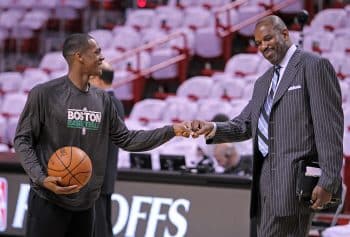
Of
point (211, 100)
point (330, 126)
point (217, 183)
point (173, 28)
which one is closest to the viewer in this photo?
point (330, 126)

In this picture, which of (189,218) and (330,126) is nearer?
(330,126)

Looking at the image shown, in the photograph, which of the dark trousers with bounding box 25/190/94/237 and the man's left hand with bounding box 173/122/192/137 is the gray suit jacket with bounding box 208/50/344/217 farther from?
the dark trousers with bounding box 25/190/94/237

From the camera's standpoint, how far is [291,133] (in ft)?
16.2

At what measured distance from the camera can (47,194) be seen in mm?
5461

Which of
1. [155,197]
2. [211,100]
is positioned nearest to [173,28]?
[211,100]

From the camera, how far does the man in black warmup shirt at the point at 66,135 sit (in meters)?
5.44

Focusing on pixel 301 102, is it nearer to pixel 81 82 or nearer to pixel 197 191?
pixel 81 82

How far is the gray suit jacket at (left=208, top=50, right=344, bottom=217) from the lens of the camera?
4.79 m

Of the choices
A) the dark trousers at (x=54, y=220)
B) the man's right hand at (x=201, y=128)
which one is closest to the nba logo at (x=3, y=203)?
the dark trousers at (x=54, y=220)

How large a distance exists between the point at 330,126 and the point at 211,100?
7.07 meters

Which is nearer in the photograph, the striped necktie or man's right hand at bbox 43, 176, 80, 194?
the striped necktie

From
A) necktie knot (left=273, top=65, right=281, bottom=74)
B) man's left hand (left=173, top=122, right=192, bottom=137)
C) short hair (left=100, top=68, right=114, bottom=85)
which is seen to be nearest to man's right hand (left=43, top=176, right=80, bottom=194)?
man's left hand (left=173, top=122, right=192, bottom=137)

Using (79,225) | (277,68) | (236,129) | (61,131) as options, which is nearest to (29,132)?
(61,131)

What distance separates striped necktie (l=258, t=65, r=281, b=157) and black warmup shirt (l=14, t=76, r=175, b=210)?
110 centimetres
